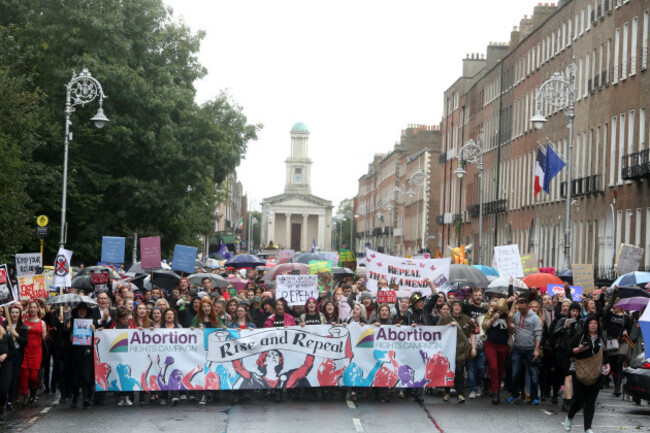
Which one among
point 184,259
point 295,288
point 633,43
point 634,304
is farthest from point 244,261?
point 634,304

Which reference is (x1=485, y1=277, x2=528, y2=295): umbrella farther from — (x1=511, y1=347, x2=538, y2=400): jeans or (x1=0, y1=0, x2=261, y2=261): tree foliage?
(x1=0, y1=0, x2=261, y2=261): tree foliage

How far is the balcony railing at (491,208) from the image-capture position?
71750mm

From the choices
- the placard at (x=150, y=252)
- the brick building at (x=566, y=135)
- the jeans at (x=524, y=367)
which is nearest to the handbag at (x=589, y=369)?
the jeans at (x=524, y=367)

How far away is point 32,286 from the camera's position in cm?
2181

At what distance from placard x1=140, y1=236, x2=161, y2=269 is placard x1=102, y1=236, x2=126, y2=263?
0.83 meters

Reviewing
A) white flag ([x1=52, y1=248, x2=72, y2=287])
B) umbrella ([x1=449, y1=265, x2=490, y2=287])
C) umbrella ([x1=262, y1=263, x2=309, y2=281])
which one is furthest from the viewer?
umbrella ([x1=262, y1=263, x2=309, y2=281])

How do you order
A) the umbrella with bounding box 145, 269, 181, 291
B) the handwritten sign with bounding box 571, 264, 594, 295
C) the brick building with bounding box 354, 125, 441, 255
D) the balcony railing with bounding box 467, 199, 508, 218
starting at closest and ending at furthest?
1. the handwritten sign with bounding box 571, 264, 594, 295
2. the umbrella with bounding box 145, 269, 181, 291
3. the balcony railing with bounding box 467, 199, 508, 218
4. the brick building with bounding box 354, 125, 441, 255

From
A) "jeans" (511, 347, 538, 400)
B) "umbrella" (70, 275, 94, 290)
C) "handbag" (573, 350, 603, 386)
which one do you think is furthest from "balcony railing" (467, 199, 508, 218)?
"handbag" (573, 350, 603, 386)

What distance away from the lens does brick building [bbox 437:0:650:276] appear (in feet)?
144

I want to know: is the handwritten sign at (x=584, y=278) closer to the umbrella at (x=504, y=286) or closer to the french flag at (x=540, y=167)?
the umbrella at (x=504, y=286)

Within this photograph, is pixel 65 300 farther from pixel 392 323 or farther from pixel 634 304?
pixel 634 304

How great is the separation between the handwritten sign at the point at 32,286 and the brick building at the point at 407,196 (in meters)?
53.3

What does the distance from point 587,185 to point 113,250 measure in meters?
25.0


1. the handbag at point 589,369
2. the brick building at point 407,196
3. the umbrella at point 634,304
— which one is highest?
the brick building at point 407,196
